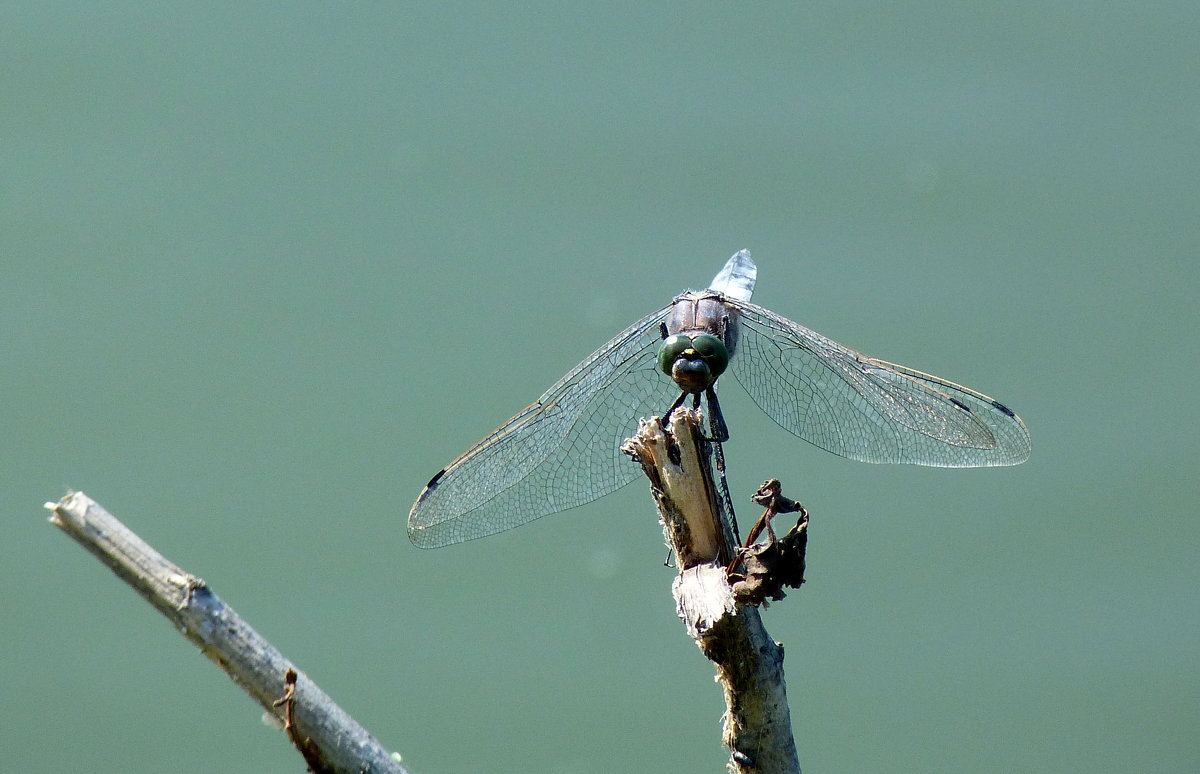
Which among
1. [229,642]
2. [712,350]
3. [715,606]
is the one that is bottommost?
[229,642]

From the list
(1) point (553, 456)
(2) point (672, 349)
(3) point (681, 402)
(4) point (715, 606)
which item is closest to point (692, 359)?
(2) point (672, 349)

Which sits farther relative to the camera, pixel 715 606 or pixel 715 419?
pixel 715 419

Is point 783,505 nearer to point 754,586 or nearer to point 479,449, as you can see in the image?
point 754,586

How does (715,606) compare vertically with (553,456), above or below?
below

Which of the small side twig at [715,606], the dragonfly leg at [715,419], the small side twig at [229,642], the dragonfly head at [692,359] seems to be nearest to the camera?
the small side twig at [229,642]

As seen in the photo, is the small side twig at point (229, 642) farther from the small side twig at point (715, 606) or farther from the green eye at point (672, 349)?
the green eye at point (672, 349)

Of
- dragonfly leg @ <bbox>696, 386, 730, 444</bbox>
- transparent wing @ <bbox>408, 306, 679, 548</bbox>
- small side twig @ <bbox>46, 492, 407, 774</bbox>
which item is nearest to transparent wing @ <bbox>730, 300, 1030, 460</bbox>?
dragonfly leg @ <bbox>696, 386, 730, 444</bbox>

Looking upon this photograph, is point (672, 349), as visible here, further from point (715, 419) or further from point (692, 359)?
point (715, 419)

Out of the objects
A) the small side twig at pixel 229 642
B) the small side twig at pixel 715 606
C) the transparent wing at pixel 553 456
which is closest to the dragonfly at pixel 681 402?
the transparent wing at pixel 553 456
